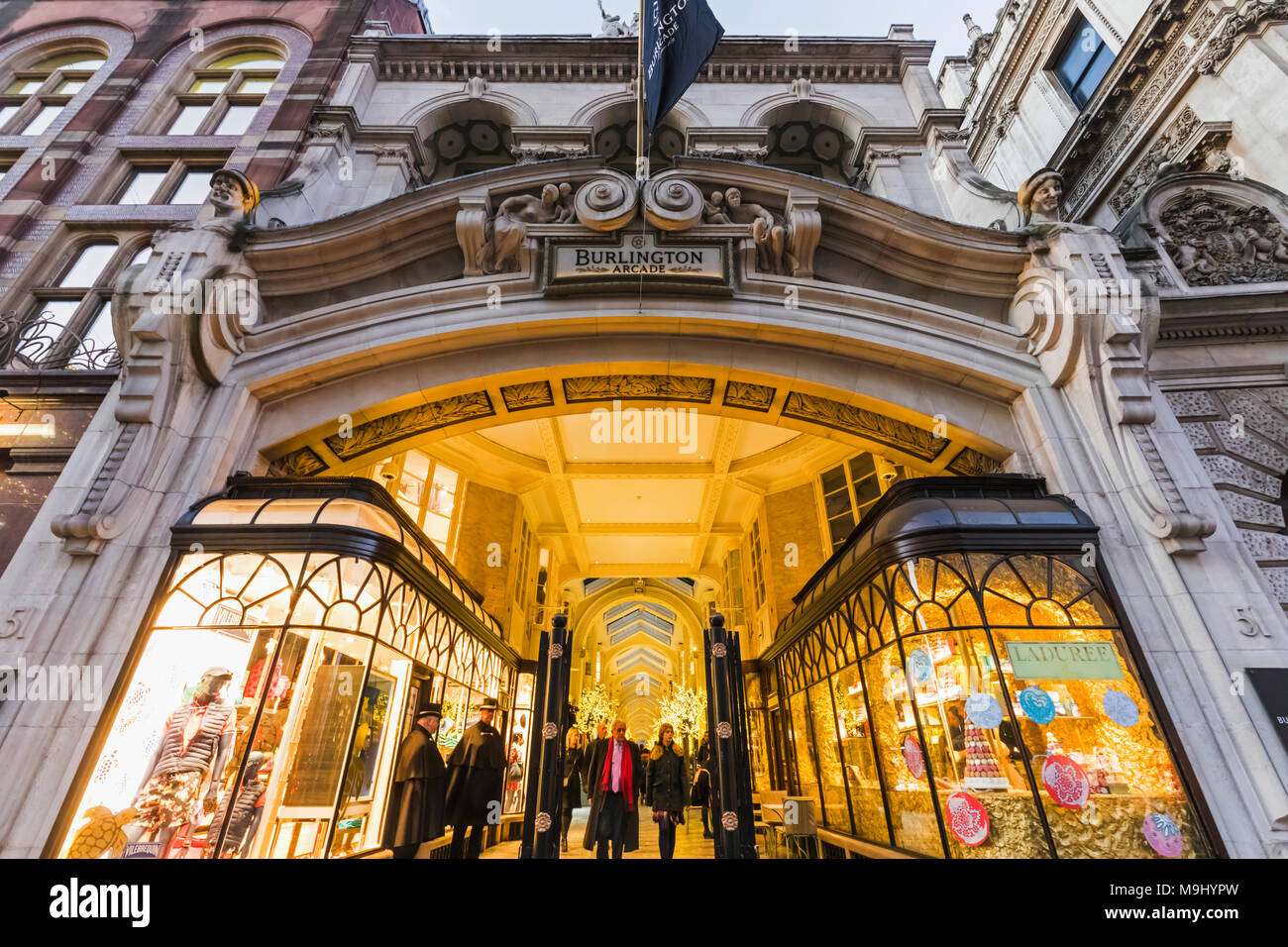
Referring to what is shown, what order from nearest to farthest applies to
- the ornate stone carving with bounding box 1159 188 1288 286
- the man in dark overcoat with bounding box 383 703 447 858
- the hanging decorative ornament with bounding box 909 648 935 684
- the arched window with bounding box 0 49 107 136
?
the hanging decorative ornament with bounding box 909 648 935 684
the man in dark overcoat with bounding box 383 703 447 858
the ornate stone carving with bounding box 1159 188 1288 286
the arched window with bounding box 0 49 107 136

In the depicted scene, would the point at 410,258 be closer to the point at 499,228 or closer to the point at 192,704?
the point at 499,228

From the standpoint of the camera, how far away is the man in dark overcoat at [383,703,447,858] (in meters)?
6.56

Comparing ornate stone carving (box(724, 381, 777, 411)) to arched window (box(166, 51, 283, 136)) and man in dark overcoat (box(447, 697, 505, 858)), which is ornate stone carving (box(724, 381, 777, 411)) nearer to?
man in dark overcoat (box(447, 697, 505, 858))

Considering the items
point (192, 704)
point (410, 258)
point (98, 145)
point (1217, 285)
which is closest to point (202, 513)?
point (192, 704)

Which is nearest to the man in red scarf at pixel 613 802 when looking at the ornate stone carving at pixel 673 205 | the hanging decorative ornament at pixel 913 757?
the hanging decorative ornament at pixel 913 757

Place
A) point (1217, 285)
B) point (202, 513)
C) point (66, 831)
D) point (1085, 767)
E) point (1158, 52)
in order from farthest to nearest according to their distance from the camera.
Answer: point (1158, 52) → point (1217, 285) → point (202, 513) → point (1085, 767) → point (66, 831)

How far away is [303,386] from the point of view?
7570 millimetres

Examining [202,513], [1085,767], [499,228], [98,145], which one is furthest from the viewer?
[98,145]

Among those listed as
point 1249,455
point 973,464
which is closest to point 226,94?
point 973,464

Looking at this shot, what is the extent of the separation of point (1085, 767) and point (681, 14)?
422 inches

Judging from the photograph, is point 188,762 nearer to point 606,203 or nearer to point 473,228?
point 473,228

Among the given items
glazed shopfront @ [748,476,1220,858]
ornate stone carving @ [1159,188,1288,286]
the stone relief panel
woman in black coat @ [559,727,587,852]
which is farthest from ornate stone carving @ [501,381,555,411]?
ornate stone carving @ [1159,188,1288,286]

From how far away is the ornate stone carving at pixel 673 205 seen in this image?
25.8ft

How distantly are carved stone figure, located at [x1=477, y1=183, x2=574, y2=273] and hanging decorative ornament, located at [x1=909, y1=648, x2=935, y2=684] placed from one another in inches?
284
